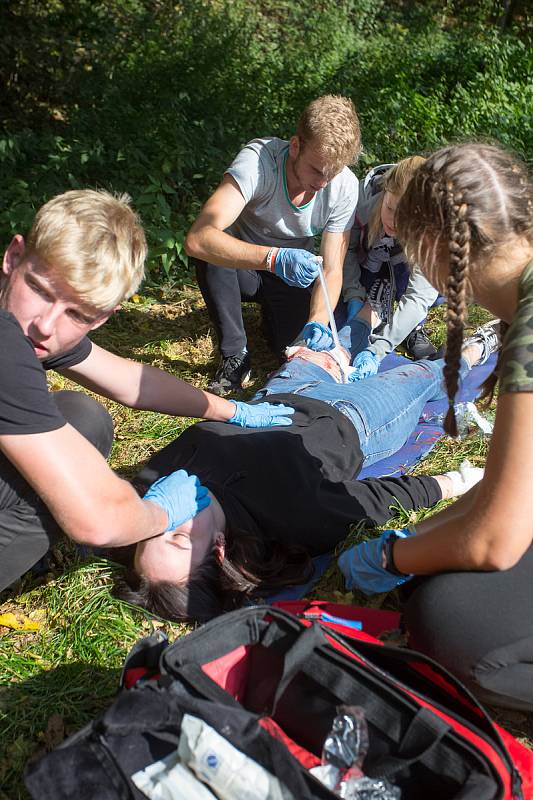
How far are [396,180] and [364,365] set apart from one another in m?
0.90

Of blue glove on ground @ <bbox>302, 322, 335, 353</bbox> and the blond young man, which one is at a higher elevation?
the blond young man

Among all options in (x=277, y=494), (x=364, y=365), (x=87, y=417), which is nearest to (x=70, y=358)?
(x=87, y=417)

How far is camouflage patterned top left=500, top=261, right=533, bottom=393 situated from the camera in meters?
1.57

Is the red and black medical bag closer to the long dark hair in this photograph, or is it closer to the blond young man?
the long dark hair

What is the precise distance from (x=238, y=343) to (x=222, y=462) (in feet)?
4.67

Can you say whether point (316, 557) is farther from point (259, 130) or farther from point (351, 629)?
point (259, 130)

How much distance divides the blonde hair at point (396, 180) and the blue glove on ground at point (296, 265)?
1.70 feet

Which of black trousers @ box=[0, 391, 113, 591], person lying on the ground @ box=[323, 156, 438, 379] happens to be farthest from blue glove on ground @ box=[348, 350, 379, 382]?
black trousers @ box=[0, 391, 113, 591]

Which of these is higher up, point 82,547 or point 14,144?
point 14,144

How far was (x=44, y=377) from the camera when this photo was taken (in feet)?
6.26

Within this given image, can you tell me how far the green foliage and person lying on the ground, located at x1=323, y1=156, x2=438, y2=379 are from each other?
138 centimetres

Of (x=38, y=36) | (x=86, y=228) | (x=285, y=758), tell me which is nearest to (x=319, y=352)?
(x=86, y=228)

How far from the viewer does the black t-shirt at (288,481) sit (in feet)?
8.20

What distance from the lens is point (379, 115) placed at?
6457 mm
